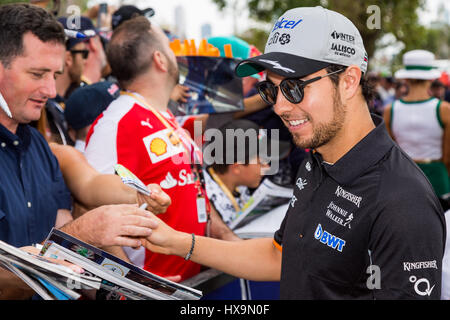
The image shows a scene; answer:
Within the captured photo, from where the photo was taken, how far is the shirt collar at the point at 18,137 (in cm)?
235

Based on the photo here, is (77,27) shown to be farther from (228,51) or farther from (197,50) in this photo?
(228,51)

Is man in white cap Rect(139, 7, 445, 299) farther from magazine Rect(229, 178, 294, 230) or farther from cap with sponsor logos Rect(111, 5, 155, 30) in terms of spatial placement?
cap with sponsor logos Rect(111, 5, 155, 30)

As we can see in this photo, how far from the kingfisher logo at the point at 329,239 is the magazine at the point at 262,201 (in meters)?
1.28

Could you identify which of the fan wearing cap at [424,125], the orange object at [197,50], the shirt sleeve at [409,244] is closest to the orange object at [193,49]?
the orange object at [197,50]

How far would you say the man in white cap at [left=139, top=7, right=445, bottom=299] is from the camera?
1.65m

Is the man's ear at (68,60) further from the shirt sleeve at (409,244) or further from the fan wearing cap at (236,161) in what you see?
the shirt sleeve at (409,244)

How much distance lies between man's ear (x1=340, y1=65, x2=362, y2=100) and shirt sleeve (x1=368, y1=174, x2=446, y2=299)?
463mm

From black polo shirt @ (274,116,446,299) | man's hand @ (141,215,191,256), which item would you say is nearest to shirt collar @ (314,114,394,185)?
black polo shirt @ (274,116,446,299)

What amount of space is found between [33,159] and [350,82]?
61.8 inches

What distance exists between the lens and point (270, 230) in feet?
10.0

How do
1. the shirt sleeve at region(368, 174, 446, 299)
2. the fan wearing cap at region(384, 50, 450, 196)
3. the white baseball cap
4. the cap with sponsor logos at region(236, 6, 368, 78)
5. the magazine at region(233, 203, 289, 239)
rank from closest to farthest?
the shirt sleeve at region(368, 174, 446, 299)
the cap with sponsor logos at region(236, 6, 368, 78)
the magazine at region(233, 203, 289, 239)
the fan wearing cap at region(384, 50, 450, 196)
the white baseball cap

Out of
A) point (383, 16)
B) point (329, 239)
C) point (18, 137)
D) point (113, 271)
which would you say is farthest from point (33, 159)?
point (383, 16)
